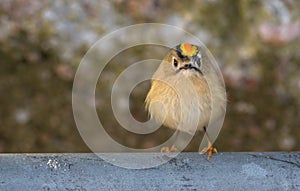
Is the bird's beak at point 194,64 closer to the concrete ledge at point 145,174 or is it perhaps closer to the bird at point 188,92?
the bird at point 188,92

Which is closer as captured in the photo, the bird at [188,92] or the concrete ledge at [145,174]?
the concrete ledge at [145,174]

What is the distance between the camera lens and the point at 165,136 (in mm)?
4836

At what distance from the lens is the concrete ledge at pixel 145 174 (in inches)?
77.3

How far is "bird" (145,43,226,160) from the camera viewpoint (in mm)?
2701

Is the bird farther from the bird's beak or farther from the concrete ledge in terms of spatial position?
the concrete ledge

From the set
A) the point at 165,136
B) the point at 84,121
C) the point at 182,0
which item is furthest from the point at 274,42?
the point at 84,121

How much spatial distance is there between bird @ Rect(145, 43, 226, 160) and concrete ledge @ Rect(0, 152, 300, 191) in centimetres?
60

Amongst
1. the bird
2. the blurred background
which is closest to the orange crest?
the bird

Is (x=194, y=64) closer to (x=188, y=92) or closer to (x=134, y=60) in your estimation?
(x=188, y=92)

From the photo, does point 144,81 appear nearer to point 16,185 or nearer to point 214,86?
point 214,86

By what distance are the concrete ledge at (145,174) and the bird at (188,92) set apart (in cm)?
60

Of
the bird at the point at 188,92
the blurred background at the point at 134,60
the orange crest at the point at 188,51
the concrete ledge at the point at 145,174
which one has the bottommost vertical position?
the concrete ledge at the point at 145,174

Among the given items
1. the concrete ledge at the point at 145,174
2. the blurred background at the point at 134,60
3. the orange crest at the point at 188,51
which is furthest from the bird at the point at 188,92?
the blurred background at the point at 134,60

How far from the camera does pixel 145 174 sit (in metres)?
2.01
